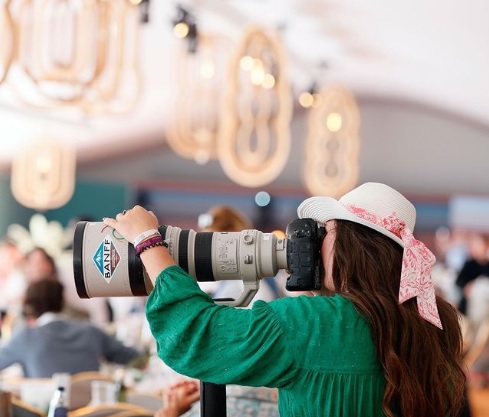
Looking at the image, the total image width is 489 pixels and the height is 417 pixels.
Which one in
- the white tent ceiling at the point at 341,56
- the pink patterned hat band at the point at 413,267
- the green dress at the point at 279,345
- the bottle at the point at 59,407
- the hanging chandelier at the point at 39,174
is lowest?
the bottle at the point at 59,407

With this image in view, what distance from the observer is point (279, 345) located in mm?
1847

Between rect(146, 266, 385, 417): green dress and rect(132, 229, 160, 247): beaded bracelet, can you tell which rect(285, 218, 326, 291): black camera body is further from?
rect(132, 229, 160, 247): beaded bracelet

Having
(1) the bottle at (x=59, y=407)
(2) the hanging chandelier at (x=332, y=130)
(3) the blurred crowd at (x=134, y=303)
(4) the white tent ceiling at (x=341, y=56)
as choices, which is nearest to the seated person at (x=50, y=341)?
(3) the blurred crowd at (x=134, y=303)

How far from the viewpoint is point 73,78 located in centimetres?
473

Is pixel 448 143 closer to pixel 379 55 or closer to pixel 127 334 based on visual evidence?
pixel 379 55

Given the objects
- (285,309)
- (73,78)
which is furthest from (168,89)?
(285,309)

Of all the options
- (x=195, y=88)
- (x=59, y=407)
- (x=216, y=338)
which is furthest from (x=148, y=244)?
(x=195, y=88)

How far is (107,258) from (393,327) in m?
0.59

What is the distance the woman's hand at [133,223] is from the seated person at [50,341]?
263 cm

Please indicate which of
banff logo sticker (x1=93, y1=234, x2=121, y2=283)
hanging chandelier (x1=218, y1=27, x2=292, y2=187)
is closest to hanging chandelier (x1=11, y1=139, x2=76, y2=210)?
hanging chandelier (x1=218, y1=27, x2=292, y2=187)

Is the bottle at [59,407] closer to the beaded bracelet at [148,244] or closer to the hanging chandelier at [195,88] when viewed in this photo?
the beaded bracelet at [148,244]

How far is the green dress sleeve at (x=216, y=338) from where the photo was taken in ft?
6.04

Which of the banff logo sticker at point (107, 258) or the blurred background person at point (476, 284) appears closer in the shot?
the banff logo sticker at point (107, 258)

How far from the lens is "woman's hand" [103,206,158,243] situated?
1.97 metres
